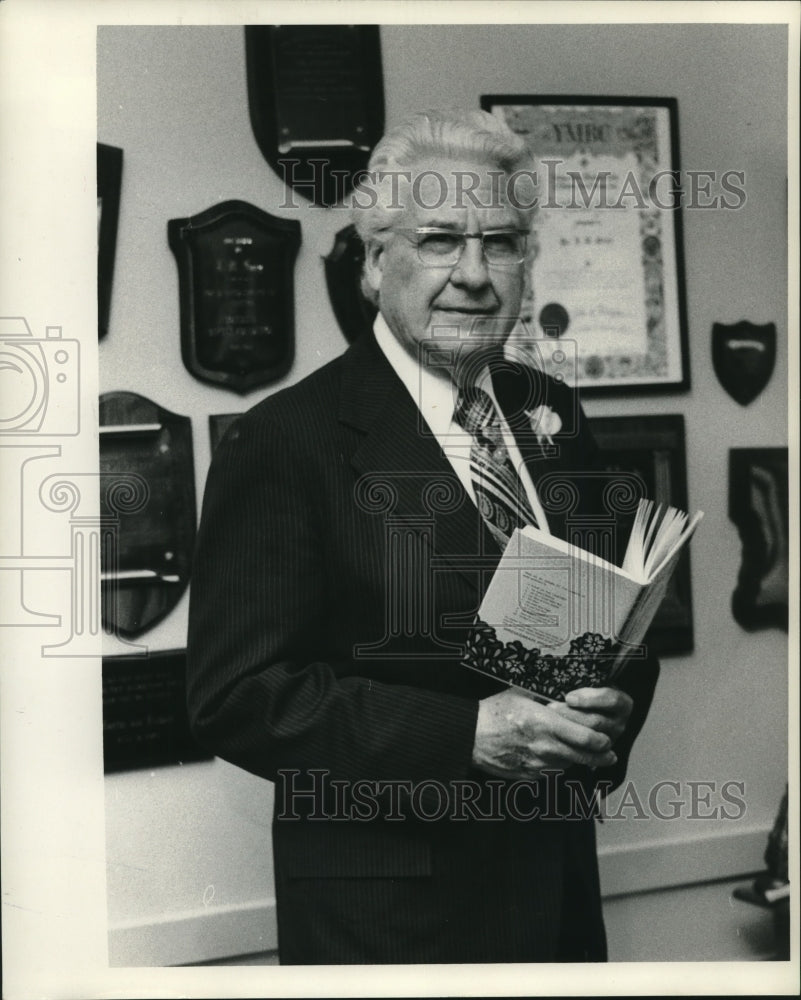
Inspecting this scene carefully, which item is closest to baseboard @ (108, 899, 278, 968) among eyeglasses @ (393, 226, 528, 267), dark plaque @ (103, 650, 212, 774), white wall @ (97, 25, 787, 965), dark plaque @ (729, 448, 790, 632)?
white wall @ (97, 25, 787, 965)

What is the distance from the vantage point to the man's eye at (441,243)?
1.38 meters

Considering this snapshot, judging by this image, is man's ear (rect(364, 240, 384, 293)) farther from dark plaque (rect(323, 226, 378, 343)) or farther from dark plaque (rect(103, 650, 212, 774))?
dark plaque (rect(103, 650, 212, 774))

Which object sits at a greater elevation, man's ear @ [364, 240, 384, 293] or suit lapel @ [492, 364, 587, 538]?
man's ear @ [364, 240, 384, 293]

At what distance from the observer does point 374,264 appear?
1.42 meters

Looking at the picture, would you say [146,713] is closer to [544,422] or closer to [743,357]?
[544,422]

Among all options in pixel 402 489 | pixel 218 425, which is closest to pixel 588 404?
pixel 402 489

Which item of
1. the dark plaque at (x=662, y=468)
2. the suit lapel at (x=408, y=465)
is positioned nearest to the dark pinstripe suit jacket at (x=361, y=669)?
the suit lapel at (x=408, y=465)

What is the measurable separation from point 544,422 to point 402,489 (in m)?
0.23

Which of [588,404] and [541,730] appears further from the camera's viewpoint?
[588,404]

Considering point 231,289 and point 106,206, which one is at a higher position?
point 106,206

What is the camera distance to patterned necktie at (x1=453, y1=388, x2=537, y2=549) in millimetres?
1402

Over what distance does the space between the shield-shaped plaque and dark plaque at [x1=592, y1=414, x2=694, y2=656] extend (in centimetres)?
9

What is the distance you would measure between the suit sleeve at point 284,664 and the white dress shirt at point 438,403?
0.18 metres

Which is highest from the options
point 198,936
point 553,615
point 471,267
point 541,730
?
point 471,267
